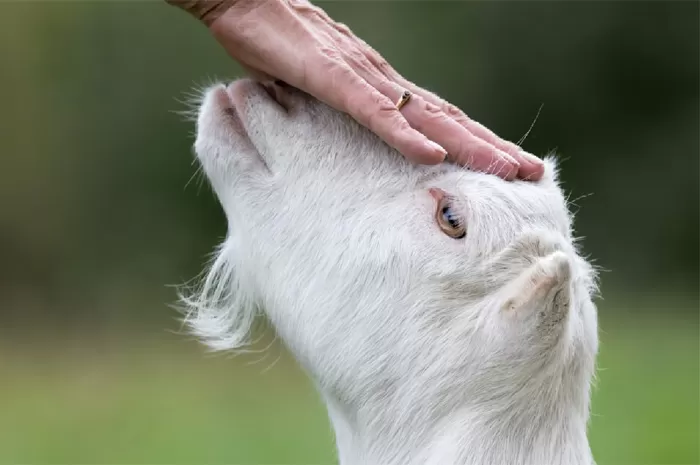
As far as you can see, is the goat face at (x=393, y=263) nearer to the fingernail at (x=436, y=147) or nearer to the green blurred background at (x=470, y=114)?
the fingernail at (x=436, y=147)

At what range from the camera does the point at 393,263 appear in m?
2.54

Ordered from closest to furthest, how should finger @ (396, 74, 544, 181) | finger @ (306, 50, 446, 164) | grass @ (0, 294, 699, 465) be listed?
finger @ (306, 50, 446, 164)
finger @ (396, 74, 544, 181)
grass @ (0, 294, 699, 465)

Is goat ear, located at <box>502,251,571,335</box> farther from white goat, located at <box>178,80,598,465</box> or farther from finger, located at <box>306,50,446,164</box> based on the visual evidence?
finger, located at <box>306,50,446,164</box>

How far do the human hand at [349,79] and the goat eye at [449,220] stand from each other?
117mm

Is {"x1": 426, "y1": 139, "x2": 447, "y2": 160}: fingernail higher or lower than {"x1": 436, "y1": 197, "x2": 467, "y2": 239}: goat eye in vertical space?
higher

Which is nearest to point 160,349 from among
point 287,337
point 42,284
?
point 42,284

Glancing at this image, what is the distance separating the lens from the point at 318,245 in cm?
262

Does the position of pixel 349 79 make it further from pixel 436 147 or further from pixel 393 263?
pixel 393 263

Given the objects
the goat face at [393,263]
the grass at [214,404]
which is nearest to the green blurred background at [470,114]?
the grass at [214,404]

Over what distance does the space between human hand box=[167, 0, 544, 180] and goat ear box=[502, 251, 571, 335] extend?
11.4 inches

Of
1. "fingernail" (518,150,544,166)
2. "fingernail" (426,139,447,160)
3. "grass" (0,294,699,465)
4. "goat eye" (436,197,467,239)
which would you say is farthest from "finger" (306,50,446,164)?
"grass" (0,294,699,465)

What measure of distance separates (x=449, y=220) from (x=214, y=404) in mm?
7562

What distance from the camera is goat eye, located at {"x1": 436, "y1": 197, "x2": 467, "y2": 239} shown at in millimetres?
2525

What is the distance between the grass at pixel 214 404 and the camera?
8039 mm
